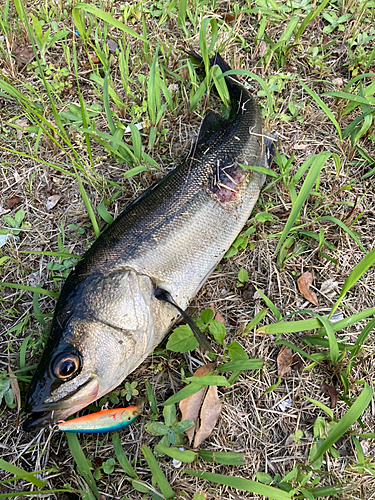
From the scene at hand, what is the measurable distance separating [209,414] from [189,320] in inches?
24.5

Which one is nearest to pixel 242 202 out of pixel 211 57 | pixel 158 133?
pixel 158 133

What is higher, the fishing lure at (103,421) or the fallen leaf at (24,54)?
the fallen leaf at (24,54)

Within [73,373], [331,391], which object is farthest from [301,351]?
[73,373]

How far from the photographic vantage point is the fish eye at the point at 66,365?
2066 millimetres

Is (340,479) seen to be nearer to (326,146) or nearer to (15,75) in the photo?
(326,146)

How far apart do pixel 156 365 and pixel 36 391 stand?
2.56ft

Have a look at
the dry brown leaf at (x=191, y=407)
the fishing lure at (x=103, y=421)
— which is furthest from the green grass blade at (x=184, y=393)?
the fishing lure at (x=103, y=421)

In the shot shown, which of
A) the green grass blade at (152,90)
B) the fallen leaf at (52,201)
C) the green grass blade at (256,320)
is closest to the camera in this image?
the green grass blade at (256,320)

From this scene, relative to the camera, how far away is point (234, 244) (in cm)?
280

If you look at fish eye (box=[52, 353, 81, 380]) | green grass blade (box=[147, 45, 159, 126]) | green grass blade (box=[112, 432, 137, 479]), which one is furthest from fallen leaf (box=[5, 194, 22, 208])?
green grass blade (box=[112, 432, 137, 479])

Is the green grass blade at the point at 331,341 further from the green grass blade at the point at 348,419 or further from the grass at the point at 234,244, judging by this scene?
the green grass blade at the point at 348,419

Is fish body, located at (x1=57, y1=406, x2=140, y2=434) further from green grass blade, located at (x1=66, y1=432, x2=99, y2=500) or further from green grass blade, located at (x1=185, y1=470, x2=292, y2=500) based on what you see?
green grass blade, located at (x1=185, y1=470, x2=292, y2=500)

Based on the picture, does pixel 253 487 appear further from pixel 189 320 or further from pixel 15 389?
pixel 15 389

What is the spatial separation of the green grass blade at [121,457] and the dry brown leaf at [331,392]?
132 centimetres
